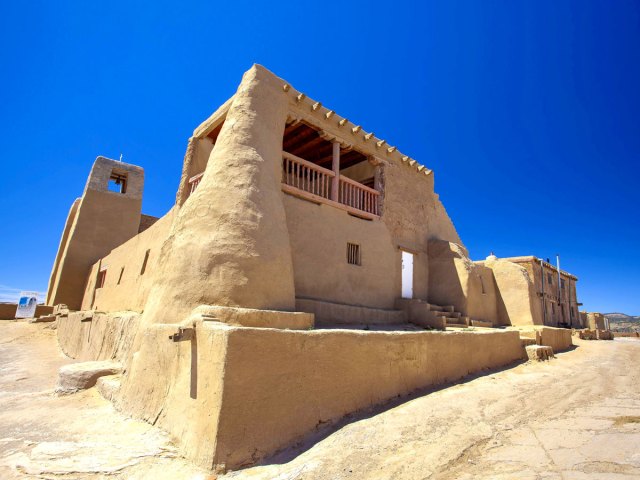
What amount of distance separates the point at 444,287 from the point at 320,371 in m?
7.53

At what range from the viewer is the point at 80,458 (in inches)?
171

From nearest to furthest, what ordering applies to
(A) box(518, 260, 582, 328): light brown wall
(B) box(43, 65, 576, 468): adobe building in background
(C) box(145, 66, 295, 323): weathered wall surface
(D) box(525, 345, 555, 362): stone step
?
(B) box(43, 65, 576, 468): adobe building in background < (C) box(145, 66, 295, 323): weathered wall surface < (D) box(525, 345, 555, 362): stone step < (A) box(518, 260, 582, 328): light brown wall

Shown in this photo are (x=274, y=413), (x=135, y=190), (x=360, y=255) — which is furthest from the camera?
(x=135, y=190)

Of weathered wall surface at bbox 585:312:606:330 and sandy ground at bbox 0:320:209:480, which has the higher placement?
weathered wall surface at bbox 585:312:606:330

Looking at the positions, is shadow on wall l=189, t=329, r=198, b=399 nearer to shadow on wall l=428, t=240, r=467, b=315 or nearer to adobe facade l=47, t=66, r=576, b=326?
adobe facade l=47, t=66, r=576, b=326

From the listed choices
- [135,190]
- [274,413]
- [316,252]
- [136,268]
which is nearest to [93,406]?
[274,413]

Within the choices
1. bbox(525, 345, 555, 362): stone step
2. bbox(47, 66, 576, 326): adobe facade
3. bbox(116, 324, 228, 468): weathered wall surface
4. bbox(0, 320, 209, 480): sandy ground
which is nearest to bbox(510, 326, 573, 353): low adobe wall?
bbox(525, 345, 555, 362): stone step

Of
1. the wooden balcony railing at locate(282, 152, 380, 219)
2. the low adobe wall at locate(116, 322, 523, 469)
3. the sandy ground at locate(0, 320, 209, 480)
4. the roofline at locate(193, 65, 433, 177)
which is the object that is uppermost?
the roofline at locate(193, 65, 433, 177)

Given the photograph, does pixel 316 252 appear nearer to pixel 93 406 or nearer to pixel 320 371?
pixel 320 371

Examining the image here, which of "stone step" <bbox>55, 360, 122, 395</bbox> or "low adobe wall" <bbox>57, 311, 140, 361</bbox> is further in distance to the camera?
"low adobe wall" <bbox>57, 311, 140, 361</bbox>

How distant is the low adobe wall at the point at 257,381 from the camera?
4.00m

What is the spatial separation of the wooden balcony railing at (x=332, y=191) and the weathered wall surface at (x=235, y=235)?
38.3 inches

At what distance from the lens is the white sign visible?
67.3 ft

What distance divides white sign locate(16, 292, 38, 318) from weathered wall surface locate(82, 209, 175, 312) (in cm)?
634
